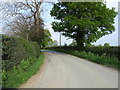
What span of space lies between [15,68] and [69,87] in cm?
377

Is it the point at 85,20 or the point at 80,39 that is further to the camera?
the point at 80,39

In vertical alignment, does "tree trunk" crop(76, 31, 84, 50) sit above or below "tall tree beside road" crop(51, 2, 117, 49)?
below

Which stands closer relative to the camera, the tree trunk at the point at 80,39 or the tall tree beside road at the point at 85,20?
the tall tree beside road at the point at 85,20

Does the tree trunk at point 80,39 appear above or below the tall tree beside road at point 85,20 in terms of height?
below

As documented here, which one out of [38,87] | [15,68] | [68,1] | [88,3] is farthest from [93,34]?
[38,87]

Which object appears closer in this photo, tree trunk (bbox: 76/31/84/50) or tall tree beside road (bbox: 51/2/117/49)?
tall tree beside road (bbox: 51/2/117/49)

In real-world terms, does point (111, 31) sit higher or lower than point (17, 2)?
lower

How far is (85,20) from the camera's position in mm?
20547

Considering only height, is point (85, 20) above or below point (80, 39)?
above

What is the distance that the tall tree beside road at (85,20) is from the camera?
835 inches

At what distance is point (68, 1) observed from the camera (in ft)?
77.5

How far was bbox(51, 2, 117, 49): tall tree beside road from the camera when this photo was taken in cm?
2122

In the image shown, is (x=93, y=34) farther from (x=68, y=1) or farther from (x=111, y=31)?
(x=68, y=1)

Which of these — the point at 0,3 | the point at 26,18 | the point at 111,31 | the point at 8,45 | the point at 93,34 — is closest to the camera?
the point at 8,45
